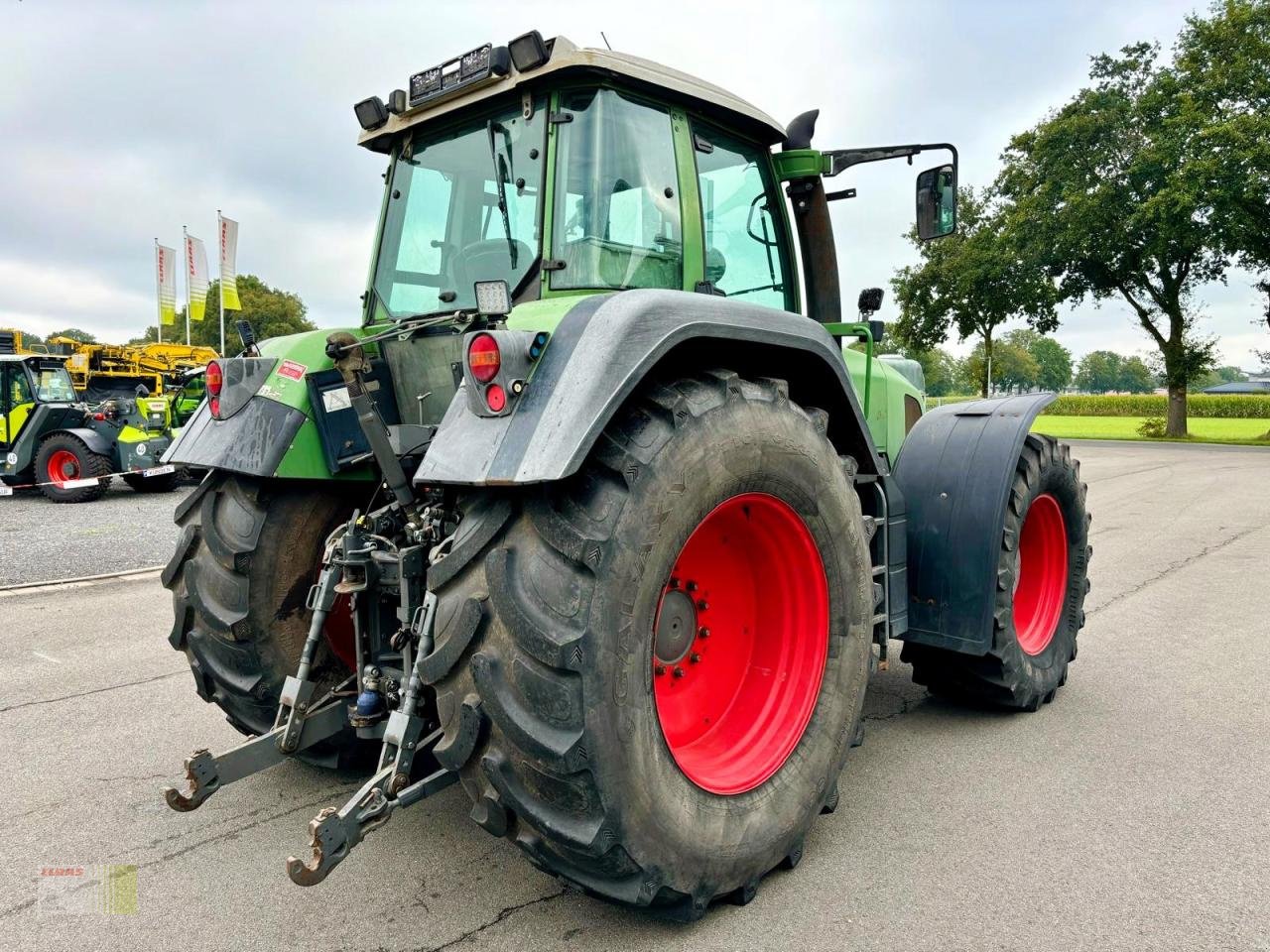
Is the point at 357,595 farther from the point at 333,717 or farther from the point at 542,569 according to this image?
the point at 542,569

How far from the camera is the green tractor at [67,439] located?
14.4m

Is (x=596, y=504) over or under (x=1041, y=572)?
over

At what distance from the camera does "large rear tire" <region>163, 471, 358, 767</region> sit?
2982 millimetres

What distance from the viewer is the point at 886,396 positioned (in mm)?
4121

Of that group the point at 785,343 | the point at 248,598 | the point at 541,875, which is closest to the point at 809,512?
→ the point at 785,343

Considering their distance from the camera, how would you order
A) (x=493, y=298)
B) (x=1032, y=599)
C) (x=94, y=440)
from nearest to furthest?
(x=493, y=298) < (x=1032, y=599) < (x=94, y=440)

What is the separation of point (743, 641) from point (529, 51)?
2.05 m

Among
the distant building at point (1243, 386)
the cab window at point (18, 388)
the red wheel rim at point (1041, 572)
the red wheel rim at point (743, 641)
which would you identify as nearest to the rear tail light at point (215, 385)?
the red wheel rim at point (743, 641)

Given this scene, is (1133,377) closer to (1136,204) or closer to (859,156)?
(1136,204)

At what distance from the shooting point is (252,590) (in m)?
2.98

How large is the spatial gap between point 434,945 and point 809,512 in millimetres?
1602

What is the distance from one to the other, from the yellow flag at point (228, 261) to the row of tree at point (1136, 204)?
18.4 metres

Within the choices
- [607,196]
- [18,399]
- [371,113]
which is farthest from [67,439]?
[607,196]

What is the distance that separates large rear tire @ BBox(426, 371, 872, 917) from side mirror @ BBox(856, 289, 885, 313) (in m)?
1.17
